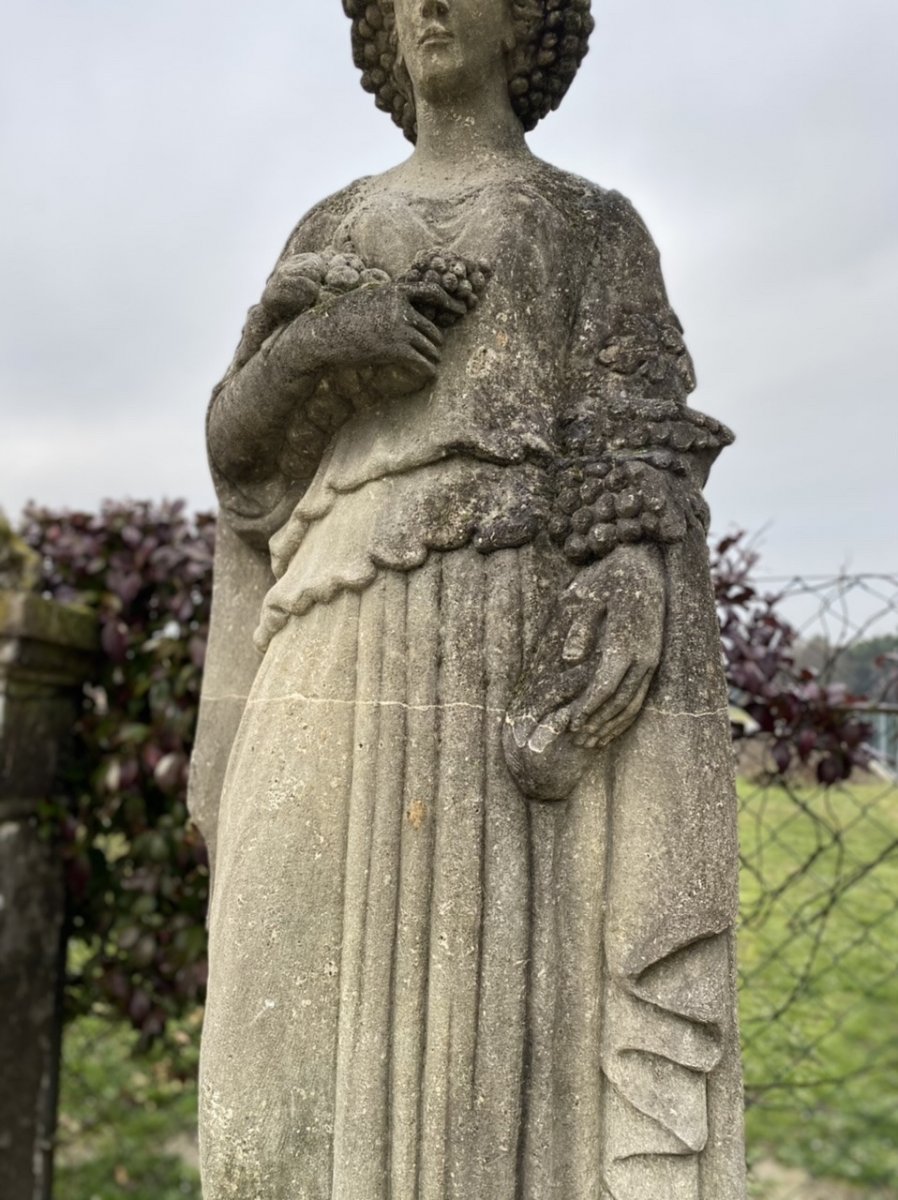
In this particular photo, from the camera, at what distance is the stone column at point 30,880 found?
12.1 feet

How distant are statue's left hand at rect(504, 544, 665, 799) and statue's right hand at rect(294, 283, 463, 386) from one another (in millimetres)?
534

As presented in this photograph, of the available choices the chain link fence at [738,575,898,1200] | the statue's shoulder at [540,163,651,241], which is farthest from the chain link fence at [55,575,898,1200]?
the statue's shoulder at [540,163,651,241]

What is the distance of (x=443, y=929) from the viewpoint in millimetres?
1771

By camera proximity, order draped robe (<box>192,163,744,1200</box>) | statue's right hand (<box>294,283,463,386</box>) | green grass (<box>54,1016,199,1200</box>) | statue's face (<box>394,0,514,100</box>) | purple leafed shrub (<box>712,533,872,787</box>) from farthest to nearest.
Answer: green grass (<box>54,1016,199,1200</box>) < purple leafed shrub (<box>712,533,872,787</box>) < statue's face (<box>394,0,514,100</box>) < statue's right hand (<box>294,283,463,386</box>) < draped robe (<box>192,163,744,1200</box>)

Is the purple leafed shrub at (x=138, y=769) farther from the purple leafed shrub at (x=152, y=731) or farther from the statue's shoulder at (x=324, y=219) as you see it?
the statue's shoulder at (x=324, y=219)

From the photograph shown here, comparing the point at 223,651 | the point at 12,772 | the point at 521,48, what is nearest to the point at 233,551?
the point at 223,651

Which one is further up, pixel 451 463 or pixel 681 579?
pixel 451 463

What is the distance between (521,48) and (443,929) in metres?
1.90

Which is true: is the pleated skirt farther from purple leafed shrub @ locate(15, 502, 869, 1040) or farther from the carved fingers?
purple leafed shrub @ locate(15, 502, 869, 1040)

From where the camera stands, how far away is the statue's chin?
1744 mm

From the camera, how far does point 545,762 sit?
1752 mm

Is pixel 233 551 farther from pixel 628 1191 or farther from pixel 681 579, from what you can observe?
pixel 628 1191

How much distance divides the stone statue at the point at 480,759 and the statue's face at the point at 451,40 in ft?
0.06

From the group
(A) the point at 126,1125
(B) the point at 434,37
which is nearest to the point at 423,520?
(B) the point at 434,37
